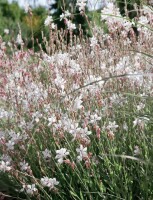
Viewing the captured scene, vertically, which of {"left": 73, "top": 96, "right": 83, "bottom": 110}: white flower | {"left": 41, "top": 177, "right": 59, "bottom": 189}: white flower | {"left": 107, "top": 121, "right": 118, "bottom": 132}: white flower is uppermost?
{"left": 73, "top": 96, "right": 83, "bottom": 110}: white flower

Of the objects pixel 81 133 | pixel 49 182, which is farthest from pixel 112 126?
pixel 49 182

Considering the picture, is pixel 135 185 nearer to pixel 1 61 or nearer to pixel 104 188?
pixel 104 188

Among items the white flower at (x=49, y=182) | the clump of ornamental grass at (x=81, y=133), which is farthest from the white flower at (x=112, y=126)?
the white flower at (x=49, y=182)

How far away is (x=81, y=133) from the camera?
8.52 feet

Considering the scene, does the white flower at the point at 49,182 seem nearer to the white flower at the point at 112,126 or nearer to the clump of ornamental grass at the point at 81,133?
the clump of ornamental grass at the point at 81,133

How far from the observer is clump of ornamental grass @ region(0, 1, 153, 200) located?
2.66m

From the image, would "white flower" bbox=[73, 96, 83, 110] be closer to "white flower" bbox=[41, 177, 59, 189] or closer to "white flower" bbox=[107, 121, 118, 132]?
"white flower" bbox=[107, 121, 118, 132]

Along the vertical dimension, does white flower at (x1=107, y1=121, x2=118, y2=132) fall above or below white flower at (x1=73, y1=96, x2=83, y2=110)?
below

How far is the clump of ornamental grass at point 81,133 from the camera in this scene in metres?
2.66

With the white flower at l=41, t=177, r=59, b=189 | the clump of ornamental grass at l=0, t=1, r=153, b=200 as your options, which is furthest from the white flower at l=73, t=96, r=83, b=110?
the white flower at l=41, t=177, r=59, b=189

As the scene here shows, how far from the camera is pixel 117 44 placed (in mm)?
3709

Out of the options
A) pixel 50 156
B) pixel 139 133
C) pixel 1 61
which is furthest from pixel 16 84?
pixel 139 133

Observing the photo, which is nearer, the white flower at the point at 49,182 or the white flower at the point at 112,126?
the white flower at the point at 49,182

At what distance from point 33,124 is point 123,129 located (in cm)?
55
